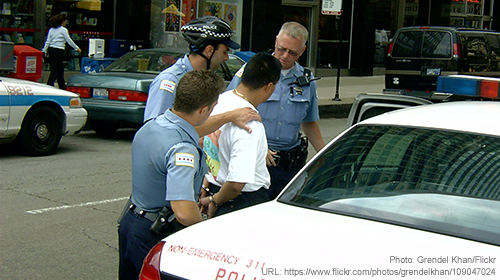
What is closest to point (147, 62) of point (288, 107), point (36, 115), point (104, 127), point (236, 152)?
point (104, 127)

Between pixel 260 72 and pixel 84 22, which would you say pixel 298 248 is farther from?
pixel 84 22

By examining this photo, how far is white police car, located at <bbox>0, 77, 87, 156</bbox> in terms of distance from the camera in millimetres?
8195

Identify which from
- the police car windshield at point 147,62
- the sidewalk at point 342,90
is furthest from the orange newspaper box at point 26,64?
the sidewalk at point 342,90

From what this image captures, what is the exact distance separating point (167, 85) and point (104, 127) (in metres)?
7.37

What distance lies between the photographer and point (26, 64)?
11.0 metres

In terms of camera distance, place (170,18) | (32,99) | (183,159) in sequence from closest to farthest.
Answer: (183,159), (32,99), (170,18)

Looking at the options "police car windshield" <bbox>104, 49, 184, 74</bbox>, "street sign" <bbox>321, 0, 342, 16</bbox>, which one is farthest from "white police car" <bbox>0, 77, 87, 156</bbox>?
"street sign" <bbox>321, 0, 342, 16</bbox>

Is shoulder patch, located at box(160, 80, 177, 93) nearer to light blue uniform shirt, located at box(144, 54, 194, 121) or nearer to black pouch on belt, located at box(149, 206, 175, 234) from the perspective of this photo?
light blue uniform shirt, located at box(144, 54, 194, 121)

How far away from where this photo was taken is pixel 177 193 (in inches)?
112

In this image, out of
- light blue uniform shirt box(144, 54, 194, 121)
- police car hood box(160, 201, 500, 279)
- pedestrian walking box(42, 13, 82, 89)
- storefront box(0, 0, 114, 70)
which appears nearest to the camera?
police car hood box(160, 201, 500, 279)

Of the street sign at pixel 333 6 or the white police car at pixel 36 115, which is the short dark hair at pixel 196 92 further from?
the street sign at pixel 333 6

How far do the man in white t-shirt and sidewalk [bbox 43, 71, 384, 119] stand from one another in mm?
11252

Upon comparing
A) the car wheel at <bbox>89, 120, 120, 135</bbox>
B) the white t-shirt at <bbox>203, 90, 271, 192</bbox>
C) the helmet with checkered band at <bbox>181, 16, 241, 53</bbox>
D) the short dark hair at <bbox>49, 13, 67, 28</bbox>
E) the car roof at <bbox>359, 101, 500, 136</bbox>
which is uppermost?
the short dark hair at <bbox>49, 13, 67, 28</bbox>

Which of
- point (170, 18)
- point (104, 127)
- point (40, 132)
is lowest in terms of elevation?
point (104, 127)
